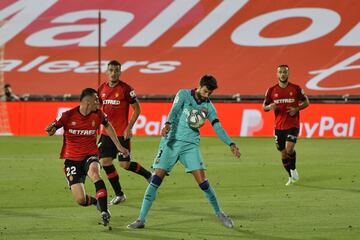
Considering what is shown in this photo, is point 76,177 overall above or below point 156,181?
below

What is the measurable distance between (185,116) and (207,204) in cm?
268

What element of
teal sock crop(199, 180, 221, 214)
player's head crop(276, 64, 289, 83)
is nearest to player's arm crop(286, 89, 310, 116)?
player's head crop(276, 64, 289, 83)

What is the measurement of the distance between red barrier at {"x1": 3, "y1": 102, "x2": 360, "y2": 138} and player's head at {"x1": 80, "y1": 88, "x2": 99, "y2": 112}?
1830 centimetres

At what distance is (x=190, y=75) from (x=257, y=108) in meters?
8.49

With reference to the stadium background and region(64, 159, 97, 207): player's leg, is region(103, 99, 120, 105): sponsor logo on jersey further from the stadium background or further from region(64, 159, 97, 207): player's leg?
the stadium background

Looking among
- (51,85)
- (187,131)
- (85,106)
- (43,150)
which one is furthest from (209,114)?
(51,85)

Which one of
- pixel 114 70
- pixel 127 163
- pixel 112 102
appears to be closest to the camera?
pixel 114 70

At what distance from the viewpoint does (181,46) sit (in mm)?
40812

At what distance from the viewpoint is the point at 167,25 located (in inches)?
1650

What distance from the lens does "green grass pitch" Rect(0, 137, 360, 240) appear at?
1230cm

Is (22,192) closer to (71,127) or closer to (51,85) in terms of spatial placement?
(71,127)

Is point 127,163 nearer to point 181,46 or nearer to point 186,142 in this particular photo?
point 186,142

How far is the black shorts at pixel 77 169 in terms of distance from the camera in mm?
13234

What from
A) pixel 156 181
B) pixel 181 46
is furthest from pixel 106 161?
pixel 181 46
